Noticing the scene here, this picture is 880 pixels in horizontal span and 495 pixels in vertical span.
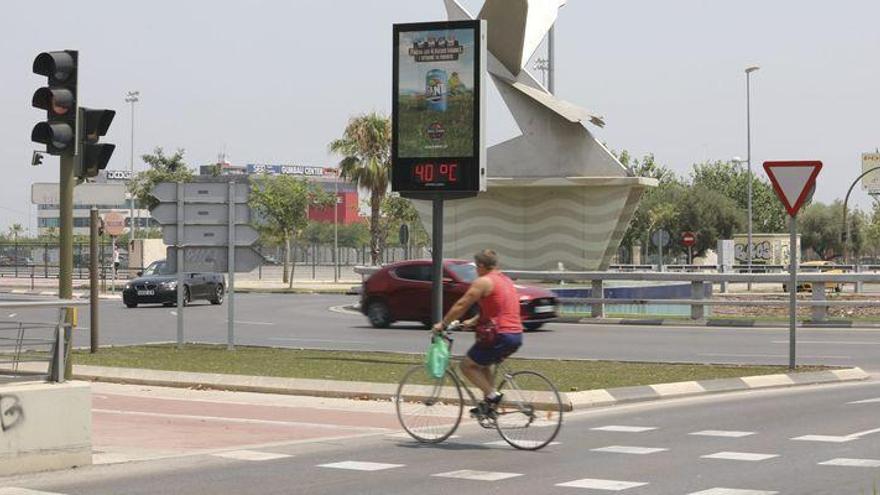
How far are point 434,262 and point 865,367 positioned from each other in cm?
701

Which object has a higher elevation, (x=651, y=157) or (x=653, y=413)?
(x=651, y=157)

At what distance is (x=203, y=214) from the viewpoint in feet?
76.0

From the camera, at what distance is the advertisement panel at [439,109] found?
2025 centimetres

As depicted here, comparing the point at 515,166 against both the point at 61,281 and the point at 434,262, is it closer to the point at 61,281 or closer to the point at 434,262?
the point at 434,262

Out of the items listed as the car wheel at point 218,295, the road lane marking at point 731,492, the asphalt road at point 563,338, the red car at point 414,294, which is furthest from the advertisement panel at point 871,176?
the road lane marking at point 731,492

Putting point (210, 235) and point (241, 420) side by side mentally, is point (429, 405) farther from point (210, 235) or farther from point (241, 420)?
point (210, 235)

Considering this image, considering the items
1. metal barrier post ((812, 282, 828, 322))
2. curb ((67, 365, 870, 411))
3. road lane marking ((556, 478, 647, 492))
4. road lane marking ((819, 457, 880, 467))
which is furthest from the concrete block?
metal barrier post ((812, 282, 828, 322))

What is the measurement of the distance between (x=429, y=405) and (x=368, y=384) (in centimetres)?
458

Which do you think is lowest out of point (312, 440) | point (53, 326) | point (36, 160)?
point (312, 440)

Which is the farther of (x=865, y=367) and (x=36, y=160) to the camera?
(x=865, y=367)

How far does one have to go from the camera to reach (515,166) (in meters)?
50.8

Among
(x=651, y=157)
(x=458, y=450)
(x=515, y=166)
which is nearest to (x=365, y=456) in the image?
(x=458, y=450)


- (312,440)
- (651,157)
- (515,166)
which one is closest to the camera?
(312,440)

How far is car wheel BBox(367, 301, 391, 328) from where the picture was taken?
103 feet
